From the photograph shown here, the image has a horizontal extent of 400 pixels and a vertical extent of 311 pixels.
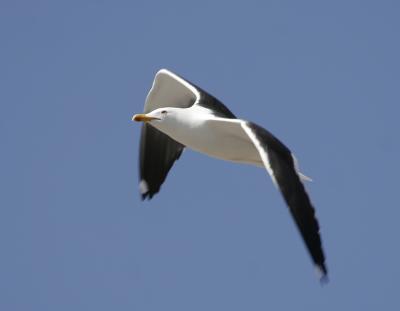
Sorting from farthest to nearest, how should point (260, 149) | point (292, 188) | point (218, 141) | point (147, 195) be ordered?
Result: point (147, 195) → point (218, 141) → point (260, 149) → point (292, 188)

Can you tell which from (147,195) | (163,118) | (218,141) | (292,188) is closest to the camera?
(292,188)

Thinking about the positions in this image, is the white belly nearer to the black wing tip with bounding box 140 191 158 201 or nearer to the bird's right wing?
the bird's right wing

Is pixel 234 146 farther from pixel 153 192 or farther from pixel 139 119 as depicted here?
pixel 153 192

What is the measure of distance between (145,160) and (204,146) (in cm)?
257

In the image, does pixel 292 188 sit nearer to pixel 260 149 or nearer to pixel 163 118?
pixel 260 149

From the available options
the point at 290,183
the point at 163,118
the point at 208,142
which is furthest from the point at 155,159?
the point at 290,183

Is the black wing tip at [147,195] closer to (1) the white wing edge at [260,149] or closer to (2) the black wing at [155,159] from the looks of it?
(2) the black wing at [155,159]

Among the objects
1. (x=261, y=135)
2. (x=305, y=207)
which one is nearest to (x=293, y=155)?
(x=261, y=135)

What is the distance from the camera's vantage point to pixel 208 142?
46.8 feet

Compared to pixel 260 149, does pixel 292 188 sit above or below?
below

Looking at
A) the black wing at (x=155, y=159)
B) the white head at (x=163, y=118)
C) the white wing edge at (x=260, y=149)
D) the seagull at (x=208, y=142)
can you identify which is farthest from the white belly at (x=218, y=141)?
the black wing at (x=155, y=159)

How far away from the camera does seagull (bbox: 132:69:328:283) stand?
38.9 feet

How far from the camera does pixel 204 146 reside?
14.3m

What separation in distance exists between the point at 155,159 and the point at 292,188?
4952 millimetres
